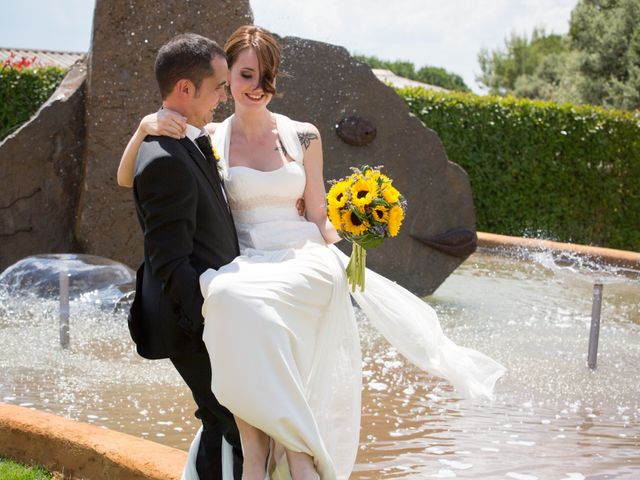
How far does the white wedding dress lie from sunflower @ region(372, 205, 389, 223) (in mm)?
203

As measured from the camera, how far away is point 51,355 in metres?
5.32

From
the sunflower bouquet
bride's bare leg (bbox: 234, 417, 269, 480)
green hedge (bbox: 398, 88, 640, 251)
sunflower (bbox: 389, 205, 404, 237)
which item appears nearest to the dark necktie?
the sunflower bouquet

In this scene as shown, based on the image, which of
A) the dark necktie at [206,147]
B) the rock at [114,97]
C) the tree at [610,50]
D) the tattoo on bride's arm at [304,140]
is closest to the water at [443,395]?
the rock at [114,97]

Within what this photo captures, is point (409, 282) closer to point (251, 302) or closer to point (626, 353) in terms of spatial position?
point (626, 353)

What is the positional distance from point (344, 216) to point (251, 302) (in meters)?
0.52

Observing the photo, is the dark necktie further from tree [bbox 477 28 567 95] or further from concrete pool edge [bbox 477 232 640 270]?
tree [bbox 477 28 567 95]

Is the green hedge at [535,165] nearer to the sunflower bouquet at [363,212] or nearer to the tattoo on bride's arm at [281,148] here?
the tattoo on bride's arm at [281,148]

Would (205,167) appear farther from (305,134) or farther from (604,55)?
(604,55)

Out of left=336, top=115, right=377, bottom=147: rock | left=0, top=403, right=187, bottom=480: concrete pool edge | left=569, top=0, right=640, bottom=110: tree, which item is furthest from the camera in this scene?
left=569, top=0, right=640, bottom=110: tree

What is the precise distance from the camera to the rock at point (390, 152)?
7.30 metres

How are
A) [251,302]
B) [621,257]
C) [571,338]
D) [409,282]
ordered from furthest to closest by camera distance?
[621,257]
[409,282]
[571,338]
[251,302]

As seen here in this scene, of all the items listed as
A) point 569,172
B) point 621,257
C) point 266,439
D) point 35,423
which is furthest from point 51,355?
point 569,172

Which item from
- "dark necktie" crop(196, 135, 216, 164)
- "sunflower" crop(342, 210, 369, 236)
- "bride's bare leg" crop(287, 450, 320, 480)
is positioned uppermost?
"dark necktie" crop(196, 135, 216, 164)

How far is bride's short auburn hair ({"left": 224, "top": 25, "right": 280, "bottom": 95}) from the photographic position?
11.0ft
